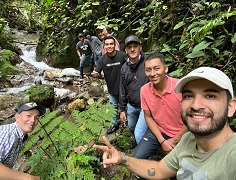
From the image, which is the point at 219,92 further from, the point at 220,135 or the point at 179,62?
the point at 179,62

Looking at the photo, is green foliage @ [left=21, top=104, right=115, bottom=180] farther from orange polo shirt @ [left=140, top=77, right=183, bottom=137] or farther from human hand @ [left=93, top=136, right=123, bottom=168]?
human hand @ [left=93, top=136, right=123, bottom=168]

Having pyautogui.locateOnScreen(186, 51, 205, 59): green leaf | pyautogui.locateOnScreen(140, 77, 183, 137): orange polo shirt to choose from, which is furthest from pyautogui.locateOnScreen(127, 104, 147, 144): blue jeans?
pyautogui.locateOnScreen(186, 51, 205, 59): green leaf

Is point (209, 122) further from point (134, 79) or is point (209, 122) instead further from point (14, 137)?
point (134, 79)

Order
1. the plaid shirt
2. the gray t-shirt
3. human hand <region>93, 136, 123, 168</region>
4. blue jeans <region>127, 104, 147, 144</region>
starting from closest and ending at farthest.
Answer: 1. the gray t-shirt
2. human hand <region>93, 136, 123, 168</region>
3. the plaid shirt
4. blue jeans <region>127, 104, 147, 144</region>

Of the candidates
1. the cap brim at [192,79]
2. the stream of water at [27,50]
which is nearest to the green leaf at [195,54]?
the cap brim at [192,79]

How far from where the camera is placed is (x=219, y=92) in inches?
66.0

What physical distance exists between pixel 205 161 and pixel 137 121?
2.54 metres

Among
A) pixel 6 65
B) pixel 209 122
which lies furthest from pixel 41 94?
pixel 209 122

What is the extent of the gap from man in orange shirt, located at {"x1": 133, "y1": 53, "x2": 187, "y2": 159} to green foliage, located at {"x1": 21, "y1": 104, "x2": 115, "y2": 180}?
0.63 meters

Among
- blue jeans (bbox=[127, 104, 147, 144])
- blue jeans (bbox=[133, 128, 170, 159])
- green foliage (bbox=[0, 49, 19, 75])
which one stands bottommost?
blue jeans (bbox=[133, 128, 170, 159])

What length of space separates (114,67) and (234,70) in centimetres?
222

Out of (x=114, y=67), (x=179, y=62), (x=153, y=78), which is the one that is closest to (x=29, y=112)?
(x=153, y=78)

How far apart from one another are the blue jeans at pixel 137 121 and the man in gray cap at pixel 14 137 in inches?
59.7

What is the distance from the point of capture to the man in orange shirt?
3180mm
